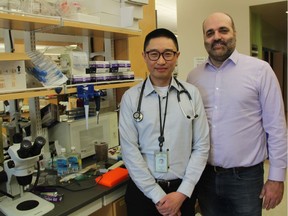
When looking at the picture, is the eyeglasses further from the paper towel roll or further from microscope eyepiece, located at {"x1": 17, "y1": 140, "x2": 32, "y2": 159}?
the paper towel roll

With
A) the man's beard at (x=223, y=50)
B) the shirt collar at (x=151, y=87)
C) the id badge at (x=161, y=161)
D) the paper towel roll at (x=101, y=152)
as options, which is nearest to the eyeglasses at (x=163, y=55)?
the shirt collar at (x=151, y=87)

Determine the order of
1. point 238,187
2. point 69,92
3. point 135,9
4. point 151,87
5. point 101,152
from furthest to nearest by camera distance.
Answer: point 135,9
point 101,152
point 69,92
point 238,187
point 151,87

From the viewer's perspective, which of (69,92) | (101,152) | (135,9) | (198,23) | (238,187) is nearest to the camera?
(238,187)

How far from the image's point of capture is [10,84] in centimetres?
148

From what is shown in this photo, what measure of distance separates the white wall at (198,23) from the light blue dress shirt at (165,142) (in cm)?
324

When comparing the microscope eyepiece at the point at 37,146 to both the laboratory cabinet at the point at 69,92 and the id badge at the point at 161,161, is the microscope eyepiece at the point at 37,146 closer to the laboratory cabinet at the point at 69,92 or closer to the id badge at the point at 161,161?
the laboratory cabinet at the point at 69,92

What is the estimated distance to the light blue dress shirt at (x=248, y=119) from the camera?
1.51 meters

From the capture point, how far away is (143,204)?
1.41 metres

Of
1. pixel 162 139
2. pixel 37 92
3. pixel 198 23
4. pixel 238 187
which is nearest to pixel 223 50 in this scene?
pixel 162 139

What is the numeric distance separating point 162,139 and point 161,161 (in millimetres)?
111

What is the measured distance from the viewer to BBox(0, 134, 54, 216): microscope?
4.34ft

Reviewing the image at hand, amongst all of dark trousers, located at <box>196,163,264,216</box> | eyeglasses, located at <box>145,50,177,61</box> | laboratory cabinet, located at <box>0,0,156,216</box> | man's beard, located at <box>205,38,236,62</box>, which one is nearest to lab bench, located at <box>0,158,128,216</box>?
laboratory cabinet, located at <box>0,0,156,216</box>

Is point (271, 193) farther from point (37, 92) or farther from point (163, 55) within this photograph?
point (37, 92)

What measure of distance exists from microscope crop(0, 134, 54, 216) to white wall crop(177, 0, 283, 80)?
370 centimetres
